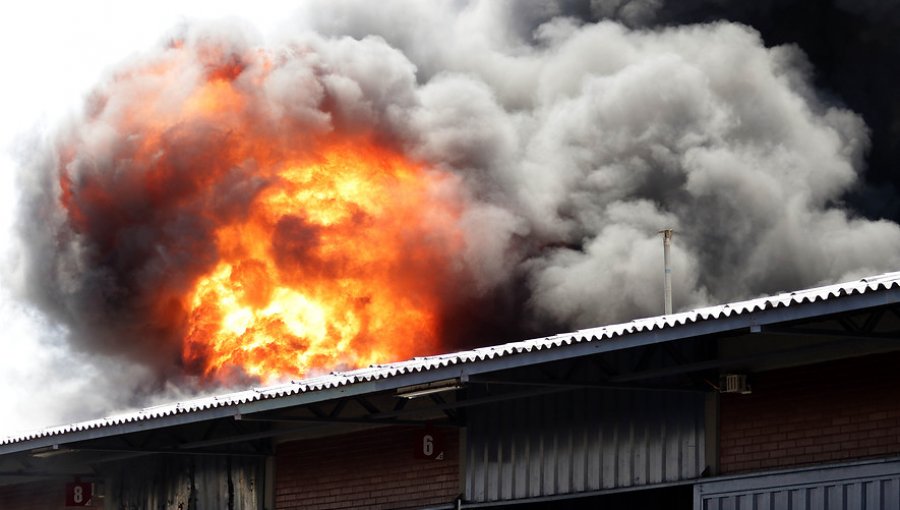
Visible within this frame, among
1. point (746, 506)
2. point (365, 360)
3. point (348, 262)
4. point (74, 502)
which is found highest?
point (348, 262)

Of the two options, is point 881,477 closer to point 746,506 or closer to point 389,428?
point 746,506

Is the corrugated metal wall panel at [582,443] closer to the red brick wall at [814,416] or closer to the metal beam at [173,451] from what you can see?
the red brick wall at [814,416]

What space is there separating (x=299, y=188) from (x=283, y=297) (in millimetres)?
3470

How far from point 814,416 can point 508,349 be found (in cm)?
354

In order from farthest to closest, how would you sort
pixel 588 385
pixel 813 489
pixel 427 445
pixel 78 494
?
pixel 78 494 → pixel 427 445 → pixel 588 385 → pixel 813 489

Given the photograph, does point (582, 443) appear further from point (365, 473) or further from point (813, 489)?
point (365, 473)

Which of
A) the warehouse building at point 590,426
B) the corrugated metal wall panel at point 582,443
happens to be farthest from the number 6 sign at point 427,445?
the corrugated metal wall panel at point 582,443

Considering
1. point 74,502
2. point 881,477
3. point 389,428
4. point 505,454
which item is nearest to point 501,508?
point 505,454

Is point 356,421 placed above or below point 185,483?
below

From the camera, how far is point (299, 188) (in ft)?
131

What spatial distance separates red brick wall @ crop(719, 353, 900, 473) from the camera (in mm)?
17375

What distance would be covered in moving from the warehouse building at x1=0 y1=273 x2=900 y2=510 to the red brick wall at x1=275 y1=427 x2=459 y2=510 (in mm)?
27

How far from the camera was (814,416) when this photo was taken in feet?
59.2

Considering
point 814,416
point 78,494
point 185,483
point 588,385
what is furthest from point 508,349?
point 78,494
